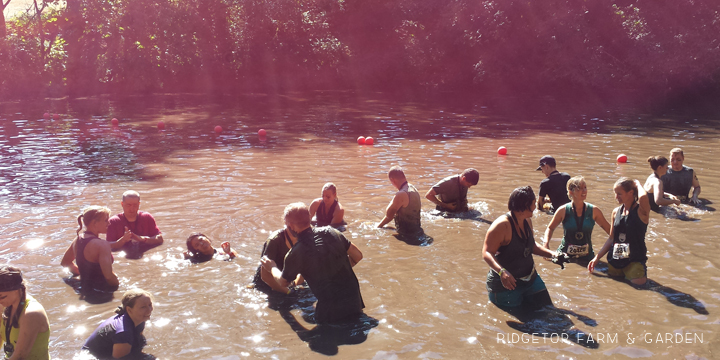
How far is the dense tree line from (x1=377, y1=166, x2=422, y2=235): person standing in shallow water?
82.4ft

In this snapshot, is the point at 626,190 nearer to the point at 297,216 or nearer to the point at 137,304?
the point at 297,216

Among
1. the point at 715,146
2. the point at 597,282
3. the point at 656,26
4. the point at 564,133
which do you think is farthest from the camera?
the point at 656,26

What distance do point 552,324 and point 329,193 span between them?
169 inches

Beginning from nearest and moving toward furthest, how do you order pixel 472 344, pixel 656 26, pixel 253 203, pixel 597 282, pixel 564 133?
pixel 472 344, pixel 597 282, pixel 253 203, pixel 564 133, pixel 656 26

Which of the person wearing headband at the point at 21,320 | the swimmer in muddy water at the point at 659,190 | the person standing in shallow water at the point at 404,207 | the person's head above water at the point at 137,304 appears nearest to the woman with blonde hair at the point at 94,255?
the person's head above water at the point at 137,304

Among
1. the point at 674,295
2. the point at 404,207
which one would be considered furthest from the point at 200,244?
the point at 674,295

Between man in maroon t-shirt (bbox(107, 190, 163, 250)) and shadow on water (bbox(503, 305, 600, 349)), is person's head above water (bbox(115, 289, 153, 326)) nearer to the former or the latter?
man in maroon t-shirt (bbox(107, 190, 163, 250))

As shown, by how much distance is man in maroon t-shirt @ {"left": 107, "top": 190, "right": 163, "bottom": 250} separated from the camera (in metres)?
8.18

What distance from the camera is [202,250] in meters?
7.73

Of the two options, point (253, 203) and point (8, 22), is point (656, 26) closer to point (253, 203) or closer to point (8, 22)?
point (253, 203)

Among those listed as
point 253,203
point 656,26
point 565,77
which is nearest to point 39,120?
point 253,203

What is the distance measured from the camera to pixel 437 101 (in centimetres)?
3031

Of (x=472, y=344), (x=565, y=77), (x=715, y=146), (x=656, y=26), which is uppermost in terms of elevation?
(x=656, y=26)

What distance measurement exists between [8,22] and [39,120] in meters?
22.6
